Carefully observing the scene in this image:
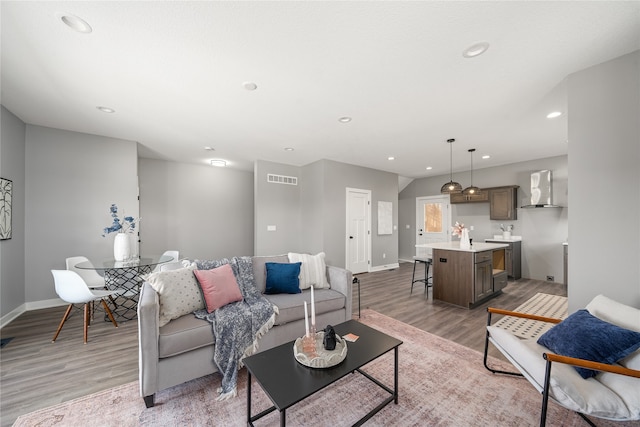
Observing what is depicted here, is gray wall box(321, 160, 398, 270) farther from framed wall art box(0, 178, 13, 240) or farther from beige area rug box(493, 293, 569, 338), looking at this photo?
framed wall art box(0, 178, 13, 240)

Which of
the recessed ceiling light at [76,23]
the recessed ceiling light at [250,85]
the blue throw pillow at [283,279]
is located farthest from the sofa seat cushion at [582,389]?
the recessed ceiling light at [76,23]

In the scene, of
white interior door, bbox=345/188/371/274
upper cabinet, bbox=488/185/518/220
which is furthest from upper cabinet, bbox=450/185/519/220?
white interior door, bbox=345/188/371/274

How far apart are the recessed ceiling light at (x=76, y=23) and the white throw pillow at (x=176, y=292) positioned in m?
1.90

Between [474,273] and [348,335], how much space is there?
2716 millimetres

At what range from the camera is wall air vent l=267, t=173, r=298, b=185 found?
18.8 ft

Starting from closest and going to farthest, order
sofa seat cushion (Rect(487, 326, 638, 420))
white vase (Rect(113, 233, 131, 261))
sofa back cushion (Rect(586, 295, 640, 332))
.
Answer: sofa seat cushion (Rect(487, 326, 638, 420))
sofa back cushion (Rect(586, 295, 640, 332))
white vase (Rect(113, 233, 131, 261))

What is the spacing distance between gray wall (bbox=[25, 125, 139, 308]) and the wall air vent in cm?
253

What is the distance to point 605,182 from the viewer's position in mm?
2061

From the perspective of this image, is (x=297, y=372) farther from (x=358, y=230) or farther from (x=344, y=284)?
(x=358, y=230)

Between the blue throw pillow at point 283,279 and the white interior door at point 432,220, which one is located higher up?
the white interior door at point 432,220

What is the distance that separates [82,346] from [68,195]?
8.26 ft

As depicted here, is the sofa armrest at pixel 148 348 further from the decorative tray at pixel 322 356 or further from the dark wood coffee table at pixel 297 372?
the decorative tray at pixel 322 356

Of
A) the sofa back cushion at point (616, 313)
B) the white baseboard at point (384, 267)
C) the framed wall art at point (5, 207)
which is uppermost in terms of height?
the framed wall art at point (5, 207)

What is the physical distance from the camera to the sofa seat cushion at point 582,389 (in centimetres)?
126
